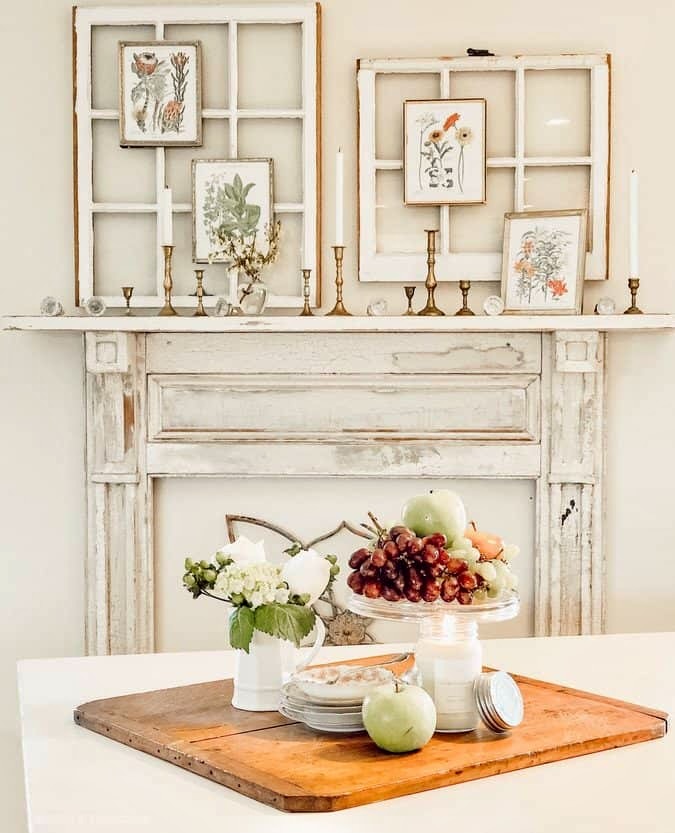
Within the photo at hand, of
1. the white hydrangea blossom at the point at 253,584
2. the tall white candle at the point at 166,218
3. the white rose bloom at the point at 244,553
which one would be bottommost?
the white hydrangea blossom at the point at 253,584

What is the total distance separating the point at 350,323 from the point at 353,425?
0.31 meters

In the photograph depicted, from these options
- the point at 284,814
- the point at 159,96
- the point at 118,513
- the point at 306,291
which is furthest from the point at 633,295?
the point at 284,814

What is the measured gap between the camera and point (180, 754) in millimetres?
1647

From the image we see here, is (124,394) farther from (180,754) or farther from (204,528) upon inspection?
(180,754)

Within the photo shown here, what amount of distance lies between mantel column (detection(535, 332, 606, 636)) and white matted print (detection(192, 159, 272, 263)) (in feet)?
2.84

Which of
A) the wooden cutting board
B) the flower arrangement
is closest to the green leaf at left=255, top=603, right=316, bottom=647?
the flower arrangement

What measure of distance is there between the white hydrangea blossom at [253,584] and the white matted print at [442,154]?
67.5 inches

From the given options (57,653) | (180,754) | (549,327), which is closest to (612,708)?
(180,754)

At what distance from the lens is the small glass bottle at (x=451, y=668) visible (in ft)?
5.80

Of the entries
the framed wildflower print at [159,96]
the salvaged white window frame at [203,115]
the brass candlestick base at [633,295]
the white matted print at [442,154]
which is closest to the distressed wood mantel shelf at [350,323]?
the brass candlestick base at [633,295]

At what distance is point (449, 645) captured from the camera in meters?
1.79

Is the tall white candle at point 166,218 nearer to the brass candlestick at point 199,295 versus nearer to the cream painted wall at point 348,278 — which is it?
the brass candlestick at point 199,295

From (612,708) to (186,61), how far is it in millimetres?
2168

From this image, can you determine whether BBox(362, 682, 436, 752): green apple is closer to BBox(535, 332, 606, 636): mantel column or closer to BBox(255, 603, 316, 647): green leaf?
BBox(255, 603, 316, 647): green leaf
